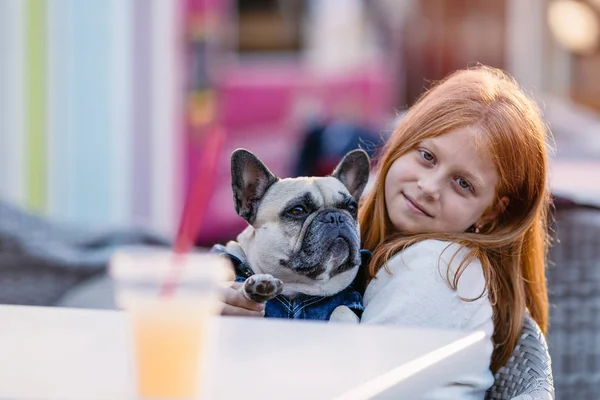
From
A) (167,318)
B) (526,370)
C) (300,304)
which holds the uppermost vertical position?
(167,318)

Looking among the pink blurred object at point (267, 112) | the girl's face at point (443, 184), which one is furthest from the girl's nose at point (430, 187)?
the pink blurred object at point (267, 112)

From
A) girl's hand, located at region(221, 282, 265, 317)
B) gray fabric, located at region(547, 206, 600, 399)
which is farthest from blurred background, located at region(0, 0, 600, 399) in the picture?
girl's hand, located at region(221, 282, 265, 317)

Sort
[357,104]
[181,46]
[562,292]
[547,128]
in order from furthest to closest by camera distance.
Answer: [357,104], [181,46], [562,292], [547,128]

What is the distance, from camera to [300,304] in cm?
151

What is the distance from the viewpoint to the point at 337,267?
1485 mm

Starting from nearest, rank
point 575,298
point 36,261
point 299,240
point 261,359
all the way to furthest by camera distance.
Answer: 1. point 261,359
2. point 299,240
3. point 575,298
4. point 36,261

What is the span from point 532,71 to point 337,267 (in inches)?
379

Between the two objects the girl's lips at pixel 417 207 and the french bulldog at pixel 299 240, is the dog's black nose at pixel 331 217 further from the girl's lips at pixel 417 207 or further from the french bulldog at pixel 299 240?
the girl's lips at pixel 417 207

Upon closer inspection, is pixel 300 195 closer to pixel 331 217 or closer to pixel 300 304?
pixel 331 217

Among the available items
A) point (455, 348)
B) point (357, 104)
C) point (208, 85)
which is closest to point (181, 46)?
point (208, 85)

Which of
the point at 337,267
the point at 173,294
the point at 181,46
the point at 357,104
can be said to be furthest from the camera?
the point at 357,104

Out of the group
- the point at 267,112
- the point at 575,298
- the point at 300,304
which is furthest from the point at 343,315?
the point at 267,112

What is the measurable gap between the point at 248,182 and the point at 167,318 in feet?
2.17

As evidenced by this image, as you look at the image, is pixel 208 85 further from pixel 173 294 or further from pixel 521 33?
pixel 521 33
